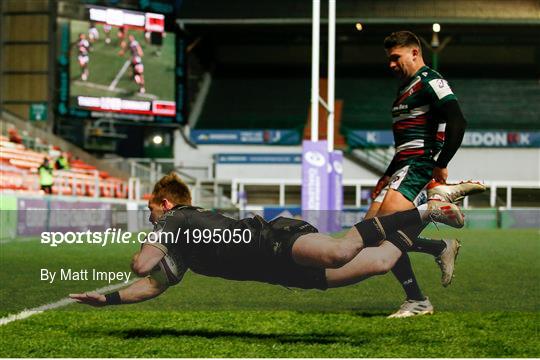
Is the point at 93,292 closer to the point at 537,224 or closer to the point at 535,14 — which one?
the point at 537,224

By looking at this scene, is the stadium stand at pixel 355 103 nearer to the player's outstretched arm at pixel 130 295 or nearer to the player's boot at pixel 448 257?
the player's boot at pixel 448 257

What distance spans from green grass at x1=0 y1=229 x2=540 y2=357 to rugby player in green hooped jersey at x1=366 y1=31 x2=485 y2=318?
7 cm

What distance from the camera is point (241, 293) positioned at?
196 inches

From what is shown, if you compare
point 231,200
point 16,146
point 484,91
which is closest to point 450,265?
point 16,146

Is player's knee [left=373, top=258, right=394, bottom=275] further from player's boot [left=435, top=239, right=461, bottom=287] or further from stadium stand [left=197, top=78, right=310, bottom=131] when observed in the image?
stadium stand [left=197, top=78, right=310, bottom=131]

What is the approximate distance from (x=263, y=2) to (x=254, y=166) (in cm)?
571

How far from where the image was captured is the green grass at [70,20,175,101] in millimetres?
29172

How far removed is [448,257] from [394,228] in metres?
0.34

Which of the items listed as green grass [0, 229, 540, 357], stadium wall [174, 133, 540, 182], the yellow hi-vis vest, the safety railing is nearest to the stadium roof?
stadium wall [174, 133, 540, 182]

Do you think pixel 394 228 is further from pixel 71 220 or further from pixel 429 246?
pixel 71 220

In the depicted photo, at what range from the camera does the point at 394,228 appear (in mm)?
4551

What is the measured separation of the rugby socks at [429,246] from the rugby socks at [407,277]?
70 mm

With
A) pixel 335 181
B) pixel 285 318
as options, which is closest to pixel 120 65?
pixel 335 181

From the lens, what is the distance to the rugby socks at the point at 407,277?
15.3 ft
